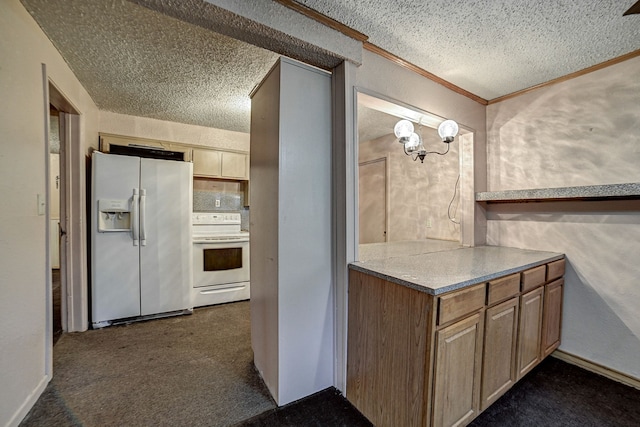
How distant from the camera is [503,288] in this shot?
1504 mm

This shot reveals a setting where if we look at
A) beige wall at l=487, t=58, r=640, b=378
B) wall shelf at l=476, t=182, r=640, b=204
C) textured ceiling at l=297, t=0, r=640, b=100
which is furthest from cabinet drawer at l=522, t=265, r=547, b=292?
textured ceiling at l=297, t=0, r=640, b=100

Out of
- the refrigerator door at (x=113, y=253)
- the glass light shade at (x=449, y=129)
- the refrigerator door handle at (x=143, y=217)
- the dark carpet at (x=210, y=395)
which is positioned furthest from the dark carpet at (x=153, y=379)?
the glass light shade at (x=449, y=129)

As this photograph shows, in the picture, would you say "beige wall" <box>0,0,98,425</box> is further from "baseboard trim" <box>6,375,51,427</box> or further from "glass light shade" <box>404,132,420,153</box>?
"glass light shade" <box>404,132,420,153</box>

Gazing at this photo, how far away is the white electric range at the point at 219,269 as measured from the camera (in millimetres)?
3135

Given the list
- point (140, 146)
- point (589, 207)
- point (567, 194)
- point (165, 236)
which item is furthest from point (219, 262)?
point (589, 207)

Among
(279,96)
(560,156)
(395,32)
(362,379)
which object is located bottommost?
(362,379)

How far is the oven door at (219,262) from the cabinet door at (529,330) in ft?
9.31

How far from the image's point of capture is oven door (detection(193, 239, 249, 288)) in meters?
3.13

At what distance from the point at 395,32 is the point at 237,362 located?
8.58 feet

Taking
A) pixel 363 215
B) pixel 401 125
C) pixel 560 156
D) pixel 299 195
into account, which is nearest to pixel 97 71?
pixel 299 195

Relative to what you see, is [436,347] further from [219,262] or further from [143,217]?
[143,217]

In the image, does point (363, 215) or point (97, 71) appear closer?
point (97, 71)

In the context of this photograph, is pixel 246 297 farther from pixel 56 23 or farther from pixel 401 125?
pixel 56 23

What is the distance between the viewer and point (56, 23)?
167 cm
